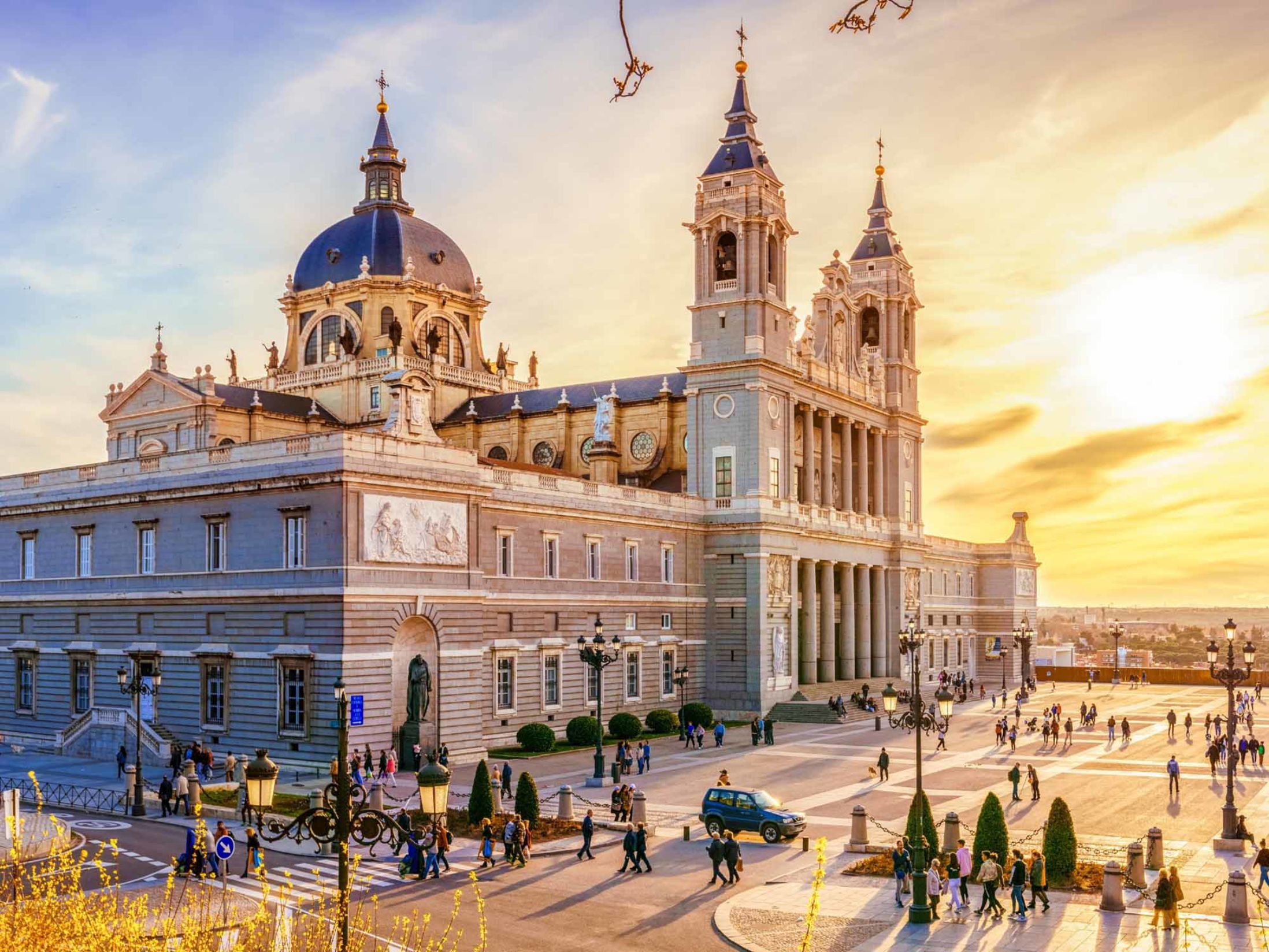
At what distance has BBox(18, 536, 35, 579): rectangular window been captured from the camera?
6078 centimetres

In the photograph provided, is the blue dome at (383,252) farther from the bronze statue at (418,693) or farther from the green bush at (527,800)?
the green bush at (527,800)

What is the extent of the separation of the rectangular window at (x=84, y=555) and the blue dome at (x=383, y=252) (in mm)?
33986

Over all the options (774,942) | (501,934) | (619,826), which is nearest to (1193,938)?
(774,942)

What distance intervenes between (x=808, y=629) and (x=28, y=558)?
42120 millimetres

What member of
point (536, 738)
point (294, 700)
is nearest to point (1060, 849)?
point (536, 738)

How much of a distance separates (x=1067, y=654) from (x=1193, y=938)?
11822cm

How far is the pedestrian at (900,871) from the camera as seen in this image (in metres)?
29.1

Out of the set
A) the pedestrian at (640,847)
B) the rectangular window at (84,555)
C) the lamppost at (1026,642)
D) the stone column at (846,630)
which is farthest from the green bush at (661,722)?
the lamppost at (1026,642)

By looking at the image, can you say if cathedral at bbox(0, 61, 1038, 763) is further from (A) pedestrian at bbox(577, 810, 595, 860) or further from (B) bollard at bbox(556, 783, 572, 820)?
(A) pedestrian at bbox(577, 810, 595, 860)

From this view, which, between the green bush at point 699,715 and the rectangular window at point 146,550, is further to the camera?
the green bush at point 699,715

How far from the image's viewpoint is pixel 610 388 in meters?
85.1

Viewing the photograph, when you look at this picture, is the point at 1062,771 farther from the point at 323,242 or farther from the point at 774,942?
the point at 323,242

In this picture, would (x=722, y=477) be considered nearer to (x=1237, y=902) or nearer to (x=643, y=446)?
(x=643, y=446)

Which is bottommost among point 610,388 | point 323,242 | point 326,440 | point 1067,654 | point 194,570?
point 1067,654
